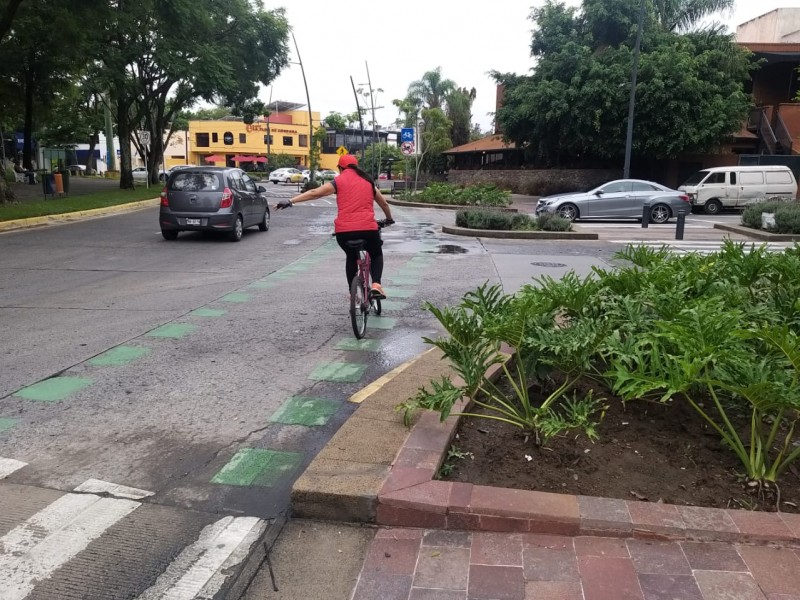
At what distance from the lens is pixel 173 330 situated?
21.9ft

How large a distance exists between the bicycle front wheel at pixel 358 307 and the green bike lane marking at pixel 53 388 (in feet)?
7.71

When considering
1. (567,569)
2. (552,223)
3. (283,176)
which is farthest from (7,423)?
(283,176)

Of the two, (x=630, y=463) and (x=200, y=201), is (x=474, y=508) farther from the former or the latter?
(x=200, y=201)

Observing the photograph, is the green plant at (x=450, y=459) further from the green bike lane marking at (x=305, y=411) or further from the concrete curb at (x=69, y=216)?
the concrete curb at (x=69, y=216)

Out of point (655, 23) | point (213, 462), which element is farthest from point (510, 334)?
point (655, 23)

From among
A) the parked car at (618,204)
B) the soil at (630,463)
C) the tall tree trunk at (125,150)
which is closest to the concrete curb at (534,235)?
the parked car at (618,204)

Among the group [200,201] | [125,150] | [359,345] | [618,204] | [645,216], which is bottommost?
[359,345]

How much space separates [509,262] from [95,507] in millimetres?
9559

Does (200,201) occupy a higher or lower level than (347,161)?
lower

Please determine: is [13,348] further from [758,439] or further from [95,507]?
[758,439]

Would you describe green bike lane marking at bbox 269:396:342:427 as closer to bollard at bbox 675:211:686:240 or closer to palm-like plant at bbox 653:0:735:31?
bollard at bbox 675:211:686:240

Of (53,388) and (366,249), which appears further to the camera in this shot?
(366,249)

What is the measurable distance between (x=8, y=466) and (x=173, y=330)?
9.99ft

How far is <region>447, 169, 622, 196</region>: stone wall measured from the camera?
35.5 m
